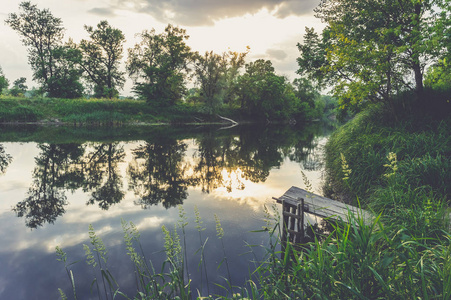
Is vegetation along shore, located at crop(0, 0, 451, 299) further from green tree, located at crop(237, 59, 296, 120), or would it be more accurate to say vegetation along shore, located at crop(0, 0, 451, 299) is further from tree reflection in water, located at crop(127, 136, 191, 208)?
tree reflection in water, located at crop(127, 136, 191, 208)

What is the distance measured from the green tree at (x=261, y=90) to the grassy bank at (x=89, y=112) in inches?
528

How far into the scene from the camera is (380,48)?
10844 millimetres

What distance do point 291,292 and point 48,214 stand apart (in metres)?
8.02

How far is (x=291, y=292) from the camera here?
3.21 metres

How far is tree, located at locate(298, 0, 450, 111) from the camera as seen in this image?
409 inches

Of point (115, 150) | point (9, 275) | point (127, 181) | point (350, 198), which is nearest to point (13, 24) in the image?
point (115, 150)

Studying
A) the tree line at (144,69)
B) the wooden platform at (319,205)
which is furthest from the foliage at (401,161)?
the tree line at (144,69)

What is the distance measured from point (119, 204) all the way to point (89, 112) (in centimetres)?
4001

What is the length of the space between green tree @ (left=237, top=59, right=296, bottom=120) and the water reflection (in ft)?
136

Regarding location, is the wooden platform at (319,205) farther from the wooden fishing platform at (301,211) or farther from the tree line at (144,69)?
the tree line at (144,69)

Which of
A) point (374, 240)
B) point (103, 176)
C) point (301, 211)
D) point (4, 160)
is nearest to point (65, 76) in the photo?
point (4, 160)

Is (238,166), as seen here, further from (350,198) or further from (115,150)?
(115,150)

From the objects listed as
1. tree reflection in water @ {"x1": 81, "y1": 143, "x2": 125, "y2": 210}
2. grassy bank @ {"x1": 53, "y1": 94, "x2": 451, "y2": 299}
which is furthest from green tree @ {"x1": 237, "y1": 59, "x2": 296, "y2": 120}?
grassy bank @ {"x1": 53, "y1": 94, "x2": 451, "y2": 299}

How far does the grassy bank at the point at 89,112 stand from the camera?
37.1m
